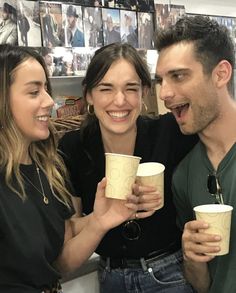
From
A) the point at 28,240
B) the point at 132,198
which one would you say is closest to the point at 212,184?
the point at 132,198

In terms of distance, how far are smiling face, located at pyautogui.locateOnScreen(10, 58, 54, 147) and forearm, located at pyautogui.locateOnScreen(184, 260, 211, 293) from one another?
2.20ft

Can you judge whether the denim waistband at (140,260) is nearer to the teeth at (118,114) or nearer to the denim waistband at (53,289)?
the denim waistband at (53,289)

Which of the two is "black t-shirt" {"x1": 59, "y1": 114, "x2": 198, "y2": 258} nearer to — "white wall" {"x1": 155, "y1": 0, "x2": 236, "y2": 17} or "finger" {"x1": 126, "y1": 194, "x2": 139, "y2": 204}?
"finger" {"x1": 126, "y1": 194, "x2": 139, "y2": 204}

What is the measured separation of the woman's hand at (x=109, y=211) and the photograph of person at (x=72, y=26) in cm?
132

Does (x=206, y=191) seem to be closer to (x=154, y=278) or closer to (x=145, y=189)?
(x=145, y=189)

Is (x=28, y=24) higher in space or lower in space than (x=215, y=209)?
higher

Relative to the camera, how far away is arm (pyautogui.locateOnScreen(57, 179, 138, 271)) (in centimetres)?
138

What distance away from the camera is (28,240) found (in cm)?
124

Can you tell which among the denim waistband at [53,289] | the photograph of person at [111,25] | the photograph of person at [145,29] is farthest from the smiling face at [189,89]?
the photograph of person at [145,29]

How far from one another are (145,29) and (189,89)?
66.2 inches

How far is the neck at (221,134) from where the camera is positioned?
1349 millimetres

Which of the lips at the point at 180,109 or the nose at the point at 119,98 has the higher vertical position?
the nose at the point at 119,98

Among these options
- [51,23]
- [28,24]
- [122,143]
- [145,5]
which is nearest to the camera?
[122,143]

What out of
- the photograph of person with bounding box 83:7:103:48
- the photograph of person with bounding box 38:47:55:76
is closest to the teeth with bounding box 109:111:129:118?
the photograph of person with bounding box 38:47:55:76
